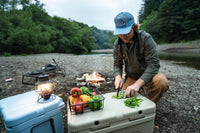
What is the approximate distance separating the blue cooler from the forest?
22.8 m

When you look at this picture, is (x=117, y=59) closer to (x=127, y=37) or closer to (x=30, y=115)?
(x=127, y=37)

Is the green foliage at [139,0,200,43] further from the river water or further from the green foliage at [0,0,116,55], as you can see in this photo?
the green foliage at [0,0,116,55]

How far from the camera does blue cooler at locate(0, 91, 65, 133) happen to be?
4.08 feet

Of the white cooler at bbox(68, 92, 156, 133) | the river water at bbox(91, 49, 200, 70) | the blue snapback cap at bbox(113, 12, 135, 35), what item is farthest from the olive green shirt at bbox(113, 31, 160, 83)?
the river water at bbox(91, 49, 200, 70)

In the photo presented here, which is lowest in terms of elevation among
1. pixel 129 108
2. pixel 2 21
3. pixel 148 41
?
pixel 129 108

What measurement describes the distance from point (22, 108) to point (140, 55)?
7.12 feet

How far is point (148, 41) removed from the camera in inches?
85.5

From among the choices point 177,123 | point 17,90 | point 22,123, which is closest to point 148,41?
point 177,123

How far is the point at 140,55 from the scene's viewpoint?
7.63 feet

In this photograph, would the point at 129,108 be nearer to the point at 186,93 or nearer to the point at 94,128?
the point at 94,128

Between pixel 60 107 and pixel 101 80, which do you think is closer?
pixel 60 107

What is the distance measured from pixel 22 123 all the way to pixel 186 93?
4.27 meters

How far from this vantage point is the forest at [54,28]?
2010 cm

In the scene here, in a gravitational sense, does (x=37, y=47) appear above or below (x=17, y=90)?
above
